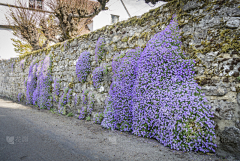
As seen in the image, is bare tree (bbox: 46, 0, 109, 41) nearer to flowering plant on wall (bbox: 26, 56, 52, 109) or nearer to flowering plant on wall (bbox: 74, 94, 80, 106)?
flowering plant on wall (bbox: 26, 56, 52, 109)

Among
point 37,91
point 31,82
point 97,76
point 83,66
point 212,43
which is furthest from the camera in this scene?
point 31,82

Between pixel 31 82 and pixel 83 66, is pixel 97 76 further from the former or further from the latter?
pixel 31 82

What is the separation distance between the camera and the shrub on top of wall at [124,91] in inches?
159

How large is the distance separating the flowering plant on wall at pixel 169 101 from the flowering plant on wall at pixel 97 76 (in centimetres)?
135

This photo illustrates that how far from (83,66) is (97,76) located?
815mm

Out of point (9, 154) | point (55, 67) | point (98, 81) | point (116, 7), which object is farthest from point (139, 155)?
point (116, 7)

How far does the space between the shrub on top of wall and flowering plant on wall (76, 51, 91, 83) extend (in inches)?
59.3

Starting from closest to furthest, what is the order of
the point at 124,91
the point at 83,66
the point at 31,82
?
the point at 124,91
the point at 83,66
the point at 31,82

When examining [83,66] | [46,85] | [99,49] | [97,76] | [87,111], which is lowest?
[87,111]

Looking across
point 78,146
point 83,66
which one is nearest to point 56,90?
point 83,66

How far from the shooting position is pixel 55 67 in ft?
23.5

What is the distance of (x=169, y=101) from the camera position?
3160 millimetres

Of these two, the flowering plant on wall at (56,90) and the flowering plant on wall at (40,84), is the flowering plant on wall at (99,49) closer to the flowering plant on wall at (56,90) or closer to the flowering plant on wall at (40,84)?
the flowering plant on wall at (56,90)

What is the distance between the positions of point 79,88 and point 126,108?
241 cm
